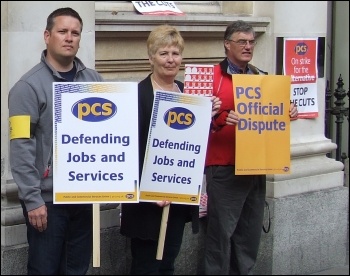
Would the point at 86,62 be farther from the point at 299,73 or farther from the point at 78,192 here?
the point at 299,73

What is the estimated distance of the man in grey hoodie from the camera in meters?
5.25

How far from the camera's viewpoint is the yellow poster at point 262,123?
625cm

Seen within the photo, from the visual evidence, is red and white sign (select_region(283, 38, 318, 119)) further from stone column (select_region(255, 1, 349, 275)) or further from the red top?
the red top

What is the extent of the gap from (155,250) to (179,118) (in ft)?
2.72

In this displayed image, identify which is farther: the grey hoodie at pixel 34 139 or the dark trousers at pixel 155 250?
the dark trousers at pixel 155 250

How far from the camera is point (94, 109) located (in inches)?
212

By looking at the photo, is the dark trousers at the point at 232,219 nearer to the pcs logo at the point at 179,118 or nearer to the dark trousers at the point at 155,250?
the dark trousers at the point at 155,250

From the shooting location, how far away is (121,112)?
5.45 metres

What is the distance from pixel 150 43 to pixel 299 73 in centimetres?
244

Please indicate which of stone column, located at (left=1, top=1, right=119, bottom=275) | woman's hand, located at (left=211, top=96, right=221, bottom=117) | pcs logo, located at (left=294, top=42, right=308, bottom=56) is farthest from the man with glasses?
pcs logo, located at (left=294, top=42, right=308, bottom=56)

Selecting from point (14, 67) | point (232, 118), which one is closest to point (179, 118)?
point (232, 118)

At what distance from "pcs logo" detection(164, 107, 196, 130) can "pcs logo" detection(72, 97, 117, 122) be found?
395mm

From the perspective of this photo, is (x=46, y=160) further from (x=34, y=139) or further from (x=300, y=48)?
(x=300, y=48)

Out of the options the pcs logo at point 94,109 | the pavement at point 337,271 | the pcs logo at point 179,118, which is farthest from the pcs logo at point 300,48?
the pcs logo at point 94,109
